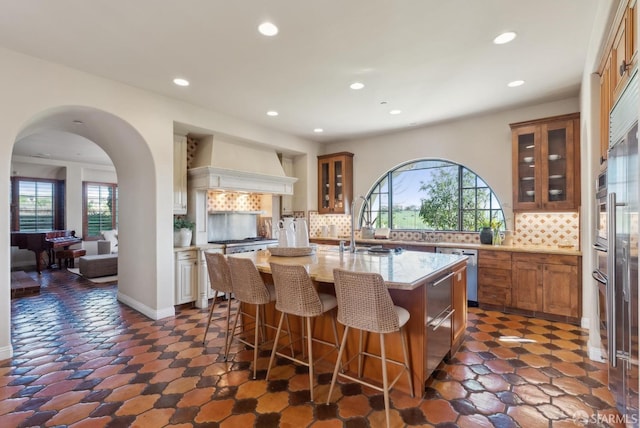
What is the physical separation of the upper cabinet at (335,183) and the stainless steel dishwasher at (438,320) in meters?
3.60

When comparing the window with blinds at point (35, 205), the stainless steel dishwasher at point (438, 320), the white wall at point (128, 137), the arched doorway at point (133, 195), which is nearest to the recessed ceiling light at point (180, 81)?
the white wall at point (128, 137)

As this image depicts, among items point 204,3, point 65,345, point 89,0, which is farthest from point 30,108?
point 65,345

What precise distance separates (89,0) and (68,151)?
664cm

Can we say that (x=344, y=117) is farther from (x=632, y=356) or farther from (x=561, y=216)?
(x=632, y=356)

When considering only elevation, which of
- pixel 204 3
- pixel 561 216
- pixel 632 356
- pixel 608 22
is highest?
pixel 204 3

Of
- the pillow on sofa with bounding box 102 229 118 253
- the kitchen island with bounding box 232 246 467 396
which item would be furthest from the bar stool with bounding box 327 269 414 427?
the pillow on sofa with bounding box 102 229 118 253

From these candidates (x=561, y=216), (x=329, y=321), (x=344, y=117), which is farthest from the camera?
(x=344, y=117)

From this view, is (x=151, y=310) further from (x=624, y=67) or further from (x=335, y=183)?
(x=624, y=67)

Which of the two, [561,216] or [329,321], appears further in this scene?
[561,216]

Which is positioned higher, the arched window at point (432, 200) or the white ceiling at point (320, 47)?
the white ceiling at point (320, 47)

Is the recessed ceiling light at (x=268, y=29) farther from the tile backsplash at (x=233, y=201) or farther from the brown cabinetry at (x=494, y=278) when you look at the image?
the brown cabinetry at (x=494, y=278)

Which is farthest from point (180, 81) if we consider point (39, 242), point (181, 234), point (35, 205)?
point (35, 205)

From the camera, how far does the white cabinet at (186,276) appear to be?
14.2ft

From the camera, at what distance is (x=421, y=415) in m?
2.04
